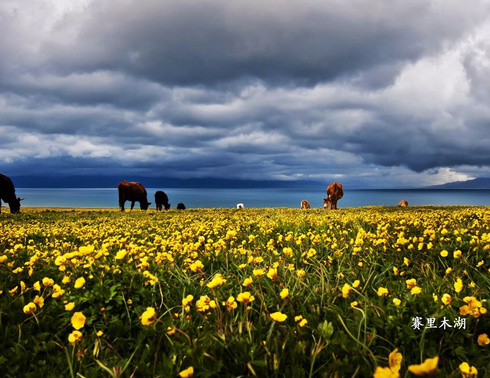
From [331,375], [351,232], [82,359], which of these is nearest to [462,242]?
[351,232]

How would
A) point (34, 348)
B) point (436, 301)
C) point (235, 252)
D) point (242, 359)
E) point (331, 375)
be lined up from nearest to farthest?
point (331, 375) < point (242, 359) < point (34, 348) < point (436, 301) < point (235, 252)

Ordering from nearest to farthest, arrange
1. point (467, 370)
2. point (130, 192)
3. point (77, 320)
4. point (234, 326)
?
point (467, 370)
point (77, 320)
point (234, 326)
point (130, 192)

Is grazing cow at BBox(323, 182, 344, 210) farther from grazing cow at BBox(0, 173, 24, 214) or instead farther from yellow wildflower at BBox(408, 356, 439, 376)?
yellow wildflower at BBox(408, 356, 439, 376)

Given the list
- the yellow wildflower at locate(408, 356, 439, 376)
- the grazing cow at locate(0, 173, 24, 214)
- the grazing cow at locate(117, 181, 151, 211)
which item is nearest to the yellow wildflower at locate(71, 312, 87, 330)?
the yellow wildflower at locate(408, 356, 439, 376)

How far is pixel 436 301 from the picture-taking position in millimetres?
3318

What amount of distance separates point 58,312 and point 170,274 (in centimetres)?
153

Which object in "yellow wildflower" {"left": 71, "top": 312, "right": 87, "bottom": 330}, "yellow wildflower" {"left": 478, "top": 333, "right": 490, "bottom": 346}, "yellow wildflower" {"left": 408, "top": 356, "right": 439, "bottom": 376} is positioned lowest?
"yellow wildflower" {"left": 478, "top": 333, "right": 490, "bottom": 346}

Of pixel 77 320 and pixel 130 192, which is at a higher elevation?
pixel 130 192

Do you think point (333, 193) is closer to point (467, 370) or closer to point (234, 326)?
point (234, 326)

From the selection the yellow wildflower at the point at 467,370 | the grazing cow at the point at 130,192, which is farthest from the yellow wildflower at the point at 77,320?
the grazing cow at the point at 130,192

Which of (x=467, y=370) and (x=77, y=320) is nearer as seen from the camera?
(x=467, y=370)

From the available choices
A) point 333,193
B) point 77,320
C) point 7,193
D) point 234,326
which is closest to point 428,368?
point 234,326

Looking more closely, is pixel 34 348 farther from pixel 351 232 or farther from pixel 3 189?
pixel 3 189

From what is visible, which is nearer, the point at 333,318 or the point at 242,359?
the point at 242,359
